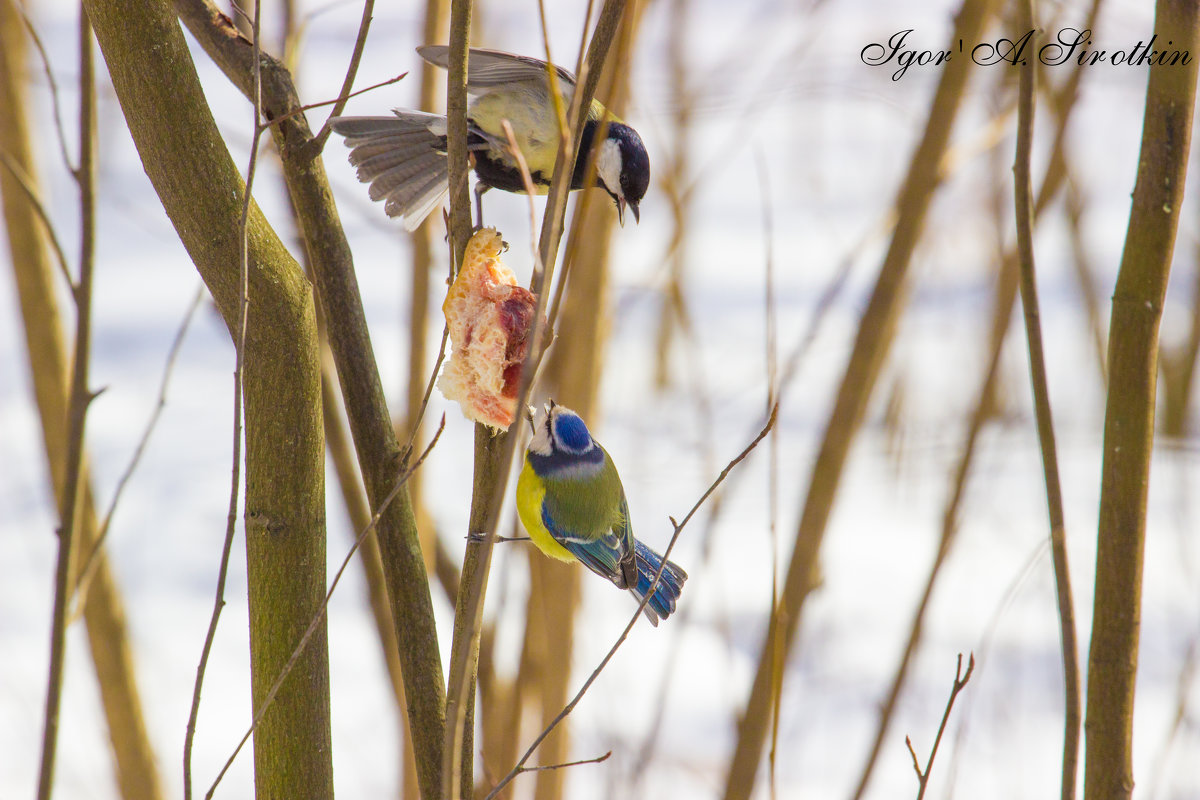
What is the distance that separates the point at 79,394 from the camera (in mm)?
1170

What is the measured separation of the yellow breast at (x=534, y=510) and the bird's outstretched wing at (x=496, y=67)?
1.66 feet

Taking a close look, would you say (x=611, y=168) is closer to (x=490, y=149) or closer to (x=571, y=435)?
(x=490, y=149)

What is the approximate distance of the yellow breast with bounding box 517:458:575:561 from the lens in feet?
4.04

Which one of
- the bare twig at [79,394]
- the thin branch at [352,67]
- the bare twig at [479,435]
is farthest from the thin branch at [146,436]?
the bare twig at [479,435]

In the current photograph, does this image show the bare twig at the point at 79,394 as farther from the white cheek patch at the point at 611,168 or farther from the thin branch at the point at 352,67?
the white cheek patch at the point at 611,168

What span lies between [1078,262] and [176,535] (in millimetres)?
2888

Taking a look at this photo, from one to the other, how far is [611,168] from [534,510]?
635 mm

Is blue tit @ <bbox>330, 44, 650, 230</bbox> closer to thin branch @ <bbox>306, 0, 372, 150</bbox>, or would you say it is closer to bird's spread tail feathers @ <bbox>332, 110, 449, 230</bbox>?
bird's spread tail feathers @ <bbox>332, 110, 449, 230</bbox>

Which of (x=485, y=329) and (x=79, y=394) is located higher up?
(x=485, y=329)

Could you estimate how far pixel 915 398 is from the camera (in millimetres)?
3225

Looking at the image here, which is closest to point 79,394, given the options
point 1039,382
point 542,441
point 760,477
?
point 542,441

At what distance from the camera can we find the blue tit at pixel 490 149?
1589 mm

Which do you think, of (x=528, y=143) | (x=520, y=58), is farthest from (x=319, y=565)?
(x=528, y=143)

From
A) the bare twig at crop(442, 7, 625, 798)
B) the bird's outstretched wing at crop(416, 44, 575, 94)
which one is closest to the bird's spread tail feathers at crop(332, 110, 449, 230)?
the bird's outstretched wing at crop(416, 44, 575, 94)
